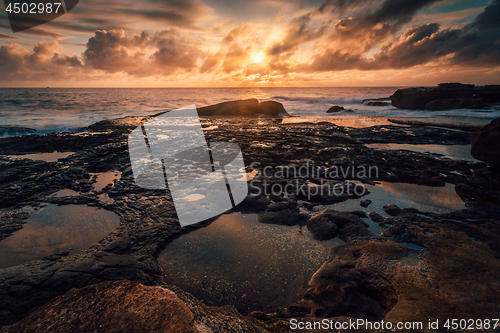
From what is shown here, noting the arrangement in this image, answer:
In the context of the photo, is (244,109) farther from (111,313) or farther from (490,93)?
(490,93)

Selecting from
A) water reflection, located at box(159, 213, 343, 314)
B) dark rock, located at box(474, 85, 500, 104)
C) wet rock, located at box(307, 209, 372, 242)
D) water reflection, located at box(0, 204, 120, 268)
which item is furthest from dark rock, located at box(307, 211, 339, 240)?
dark rock, located at box(474, 85, 500, 104)

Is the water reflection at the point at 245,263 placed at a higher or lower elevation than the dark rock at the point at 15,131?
lower

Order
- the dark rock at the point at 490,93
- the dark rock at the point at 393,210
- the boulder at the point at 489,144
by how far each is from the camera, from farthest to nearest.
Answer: the dark rock at the point at 490,93
the boulder at the point at 489,144
the dark rock at the point at 393,210

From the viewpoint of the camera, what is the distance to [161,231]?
365 centimetres

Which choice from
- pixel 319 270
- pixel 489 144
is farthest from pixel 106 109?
pixel 489 144

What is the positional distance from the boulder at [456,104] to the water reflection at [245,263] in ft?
88.6

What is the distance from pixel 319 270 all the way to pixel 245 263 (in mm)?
1059

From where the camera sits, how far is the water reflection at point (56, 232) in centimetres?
309

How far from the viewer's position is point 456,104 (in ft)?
69.6

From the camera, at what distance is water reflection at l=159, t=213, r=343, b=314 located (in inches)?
102

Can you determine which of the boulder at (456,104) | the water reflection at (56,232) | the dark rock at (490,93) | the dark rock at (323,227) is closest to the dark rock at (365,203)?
the dark rock at (323,227)

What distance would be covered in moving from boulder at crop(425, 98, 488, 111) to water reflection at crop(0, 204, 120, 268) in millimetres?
29549

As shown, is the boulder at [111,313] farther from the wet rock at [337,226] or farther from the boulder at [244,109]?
the boulder at [244,109]

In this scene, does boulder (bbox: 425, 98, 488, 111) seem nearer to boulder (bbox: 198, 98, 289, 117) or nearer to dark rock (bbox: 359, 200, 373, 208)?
boulder (bbox: 198, 98, 289, 117)
